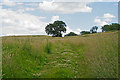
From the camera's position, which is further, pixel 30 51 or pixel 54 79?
pixel 30 51

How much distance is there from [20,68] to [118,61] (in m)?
3.98

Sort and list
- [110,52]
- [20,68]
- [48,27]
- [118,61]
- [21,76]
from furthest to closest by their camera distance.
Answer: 1. [48,27]
2. [20,68]
3. [21,76]
4. [110,52]
5. [118,61]

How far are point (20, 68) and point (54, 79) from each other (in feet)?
5.43

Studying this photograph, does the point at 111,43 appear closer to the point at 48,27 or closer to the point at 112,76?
the point at 112,76

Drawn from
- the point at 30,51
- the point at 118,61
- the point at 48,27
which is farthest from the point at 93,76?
the point at 48,27

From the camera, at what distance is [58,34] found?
6544 cm

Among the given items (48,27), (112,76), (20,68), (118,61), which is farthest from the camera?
(48,27)

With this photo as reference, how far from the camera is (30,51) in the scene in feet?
31.2

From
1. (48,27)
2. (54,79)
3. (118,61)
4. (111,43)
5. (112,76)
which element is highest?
(48,27)

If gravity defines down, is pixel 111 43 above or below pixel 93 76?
above

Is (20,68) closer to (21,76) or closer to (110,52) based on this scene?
(21,76)

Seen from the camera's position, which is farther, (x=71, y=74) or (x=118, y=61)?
(x=71, y=74)

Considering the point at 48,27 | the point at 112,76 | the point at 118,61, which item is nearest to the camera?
the point at 112,76

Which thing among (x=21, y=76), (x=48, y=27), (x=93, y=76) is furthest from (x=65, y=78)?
(x=48, y=27)
